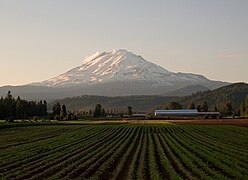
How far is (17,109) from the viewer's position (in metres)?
147

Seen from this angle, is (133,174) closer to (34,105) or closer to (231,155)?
(231,155)

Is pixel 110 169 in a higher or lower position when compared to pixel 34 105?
lower

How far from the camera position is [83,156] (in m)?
34.5

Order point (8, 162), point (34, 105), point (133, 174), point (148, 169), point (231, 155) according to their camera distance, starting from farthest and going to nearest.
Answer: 1. point (34, 105)
2. point (231, 155)
3. point (8, 162)
4. point (148, 169)
5. point (133, 174)

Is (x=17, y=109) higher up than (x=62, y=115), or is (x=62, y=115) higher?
(x=17, y=109)

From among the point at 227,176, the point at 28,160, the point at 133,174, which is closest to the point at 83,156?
the point at 28,160

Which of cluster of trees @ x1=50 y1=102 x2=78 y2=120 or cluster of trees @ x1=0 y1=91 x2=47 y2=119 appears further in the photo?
cluster of trees @ x1=50 y1=102 x2=78 y2=120

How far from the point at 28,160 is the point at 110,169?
6.93 meters

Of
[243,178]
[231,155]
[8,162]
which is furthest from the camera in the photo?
[231,155]

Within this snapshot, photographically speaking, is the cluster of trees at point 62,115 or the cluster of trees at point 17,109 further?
the cluster of trees at point 62,115

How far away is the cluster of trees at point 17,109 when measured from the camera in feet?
457

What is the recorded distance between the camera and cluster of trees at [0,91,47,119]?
139 meters

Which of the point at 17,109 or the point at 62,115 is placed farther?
the point at 62,115

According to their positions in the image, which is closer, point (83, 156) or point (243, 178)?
point (243, 178)
